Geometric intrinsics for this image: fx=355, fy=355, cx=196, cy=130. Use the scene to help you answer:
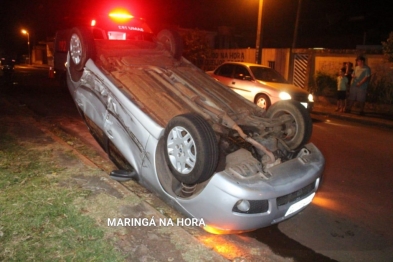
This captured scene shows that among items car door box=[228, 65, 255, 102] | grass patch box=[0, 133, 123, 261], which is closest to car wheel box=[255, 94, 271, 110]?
car door box=[228, 65, 255, 102]

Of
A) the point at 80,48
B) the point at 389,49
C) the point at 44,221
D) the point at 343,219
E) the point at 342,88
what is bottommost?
the point at 343,219

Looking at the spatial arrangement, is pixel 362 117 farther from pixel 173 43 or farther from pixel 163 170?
pixel 163 170

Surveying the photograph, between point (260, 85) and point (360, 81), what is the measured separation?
3.38 meters

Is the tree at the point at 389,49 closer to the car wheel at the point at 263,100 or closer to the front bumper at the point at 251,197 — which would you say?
the car wheel at the point at 263,100

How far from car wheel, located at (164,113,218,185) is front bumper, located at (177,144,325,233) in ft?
0.46

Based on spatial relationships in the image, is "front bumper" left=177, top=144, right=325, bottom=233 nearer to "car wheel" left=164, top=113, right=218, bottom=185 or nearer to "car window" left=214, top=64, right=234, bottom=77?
"car wheel" left=164, top=113, right=218, bottom=185

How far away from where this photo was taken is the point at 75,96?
16.4 ft

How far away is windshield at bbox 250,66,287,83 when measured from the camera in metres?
10.8

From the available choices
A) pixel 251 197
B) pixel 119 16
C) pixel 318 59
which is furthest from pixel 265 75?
pixel 251 197

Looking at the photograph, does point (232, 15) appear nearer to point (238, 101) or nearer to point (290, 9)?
point (290, 9)

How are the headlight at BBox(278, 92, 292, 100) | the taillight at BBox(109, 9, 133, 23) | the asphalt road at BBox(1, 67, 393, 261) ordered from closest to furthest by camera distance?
1. the asphalt road at BBox(1, 67, 393, 261)
2. the taillight at BBox(109, 9, 133, 23)
3. the headlight at BBox(278, 92, 292, 100)

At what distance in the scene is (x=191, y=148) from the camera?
3.24m

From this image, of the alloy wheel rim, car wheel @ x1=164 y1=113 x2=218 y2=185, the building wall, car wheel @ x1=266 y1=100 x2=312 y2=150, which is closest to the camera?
car wheel @ x1=164 y1=113 x2=218 y2=185

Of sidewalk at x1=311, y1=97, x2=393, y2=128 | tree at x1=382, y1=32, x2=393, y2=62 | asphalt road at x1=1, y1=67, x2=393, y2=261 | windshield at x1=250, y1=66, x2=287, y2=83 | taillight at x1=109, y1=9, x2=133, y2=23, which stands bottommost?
asphalt road at x1=1, y1=67, x2=393, y2=261
